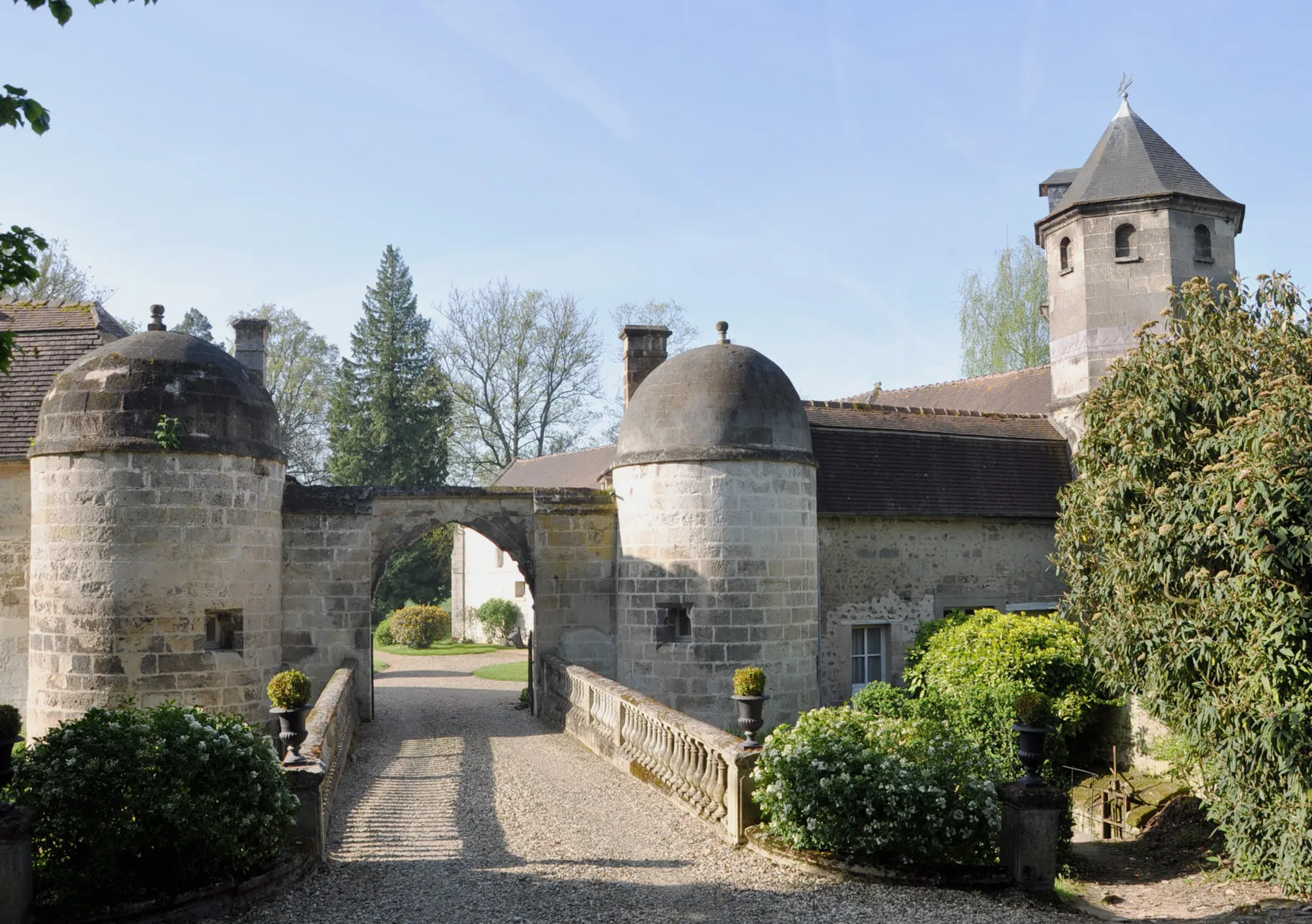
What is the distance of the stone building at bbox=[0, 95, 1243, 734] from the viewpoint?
12.0 m

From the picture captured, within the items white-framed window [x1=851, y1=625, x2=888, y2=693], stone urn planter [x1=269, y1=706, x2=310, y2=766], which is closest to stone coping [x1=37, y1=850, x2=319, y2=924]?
stone urn planter [x1=269, y1=706, x2=310, y2=766]

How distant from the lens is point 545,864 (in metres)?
7.27

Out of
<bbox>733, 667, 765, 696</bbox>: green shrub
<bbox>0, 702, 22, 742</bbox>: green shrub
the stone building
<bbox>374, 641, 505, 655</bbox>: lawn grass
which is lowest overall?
<bbox>374, 641, 505, 655</bbox>: lawn grass

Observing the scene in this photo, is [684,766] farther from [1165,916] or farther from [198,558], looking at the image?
[198,558]

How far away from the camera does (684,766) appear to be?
9.05 m

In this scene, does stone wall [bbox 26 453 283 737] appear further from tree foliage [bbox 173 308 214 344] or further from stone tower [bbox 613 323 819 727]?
tree foliage [bbox 173 308 214 344]

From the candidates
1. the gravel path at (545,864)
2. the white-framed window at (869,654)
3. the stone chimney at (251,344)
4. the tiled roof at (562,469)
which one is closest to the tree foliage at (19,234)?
the gravel path at (545,864)

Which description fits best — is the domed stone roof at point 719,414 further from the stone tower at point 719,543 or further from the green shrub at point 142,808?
the green shrub at point 142,808

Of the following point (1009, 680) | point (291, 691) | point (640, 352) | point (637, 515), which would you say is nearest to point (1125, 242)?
point (640, 352)

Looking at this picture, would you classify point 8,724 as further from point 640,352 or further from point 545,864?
point 640,352

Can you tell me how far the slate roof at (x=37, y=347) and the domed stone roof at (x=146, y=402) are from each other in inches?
70.1

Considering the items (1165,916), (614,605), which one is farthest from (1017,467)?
(1165,916)

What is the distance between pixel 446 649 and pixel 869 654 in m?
15.3

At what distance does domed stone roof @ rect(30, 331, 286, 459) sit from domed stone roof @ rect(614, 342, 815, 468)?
190 inches
